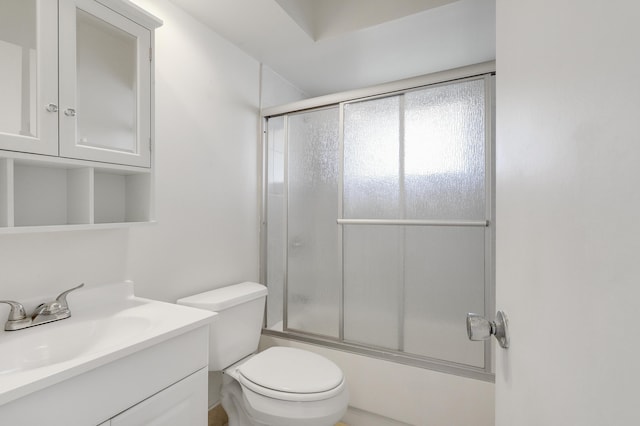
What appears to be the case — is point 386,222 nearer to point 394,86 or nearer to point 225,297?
point 394,86

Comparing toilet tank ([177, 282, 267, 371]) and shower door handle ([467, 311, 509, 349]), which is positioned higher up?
shower door handle ([467, 311, 509, 349])

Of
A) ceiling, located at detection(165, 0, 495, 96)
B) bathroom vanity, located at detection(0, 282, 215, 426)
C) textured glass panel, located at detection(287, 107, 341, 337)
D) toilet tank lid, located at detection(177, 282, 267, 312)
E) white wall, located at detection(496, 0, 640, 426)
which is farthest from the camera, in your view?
textured glass panel, located at detection(287, 107, 341, 337)

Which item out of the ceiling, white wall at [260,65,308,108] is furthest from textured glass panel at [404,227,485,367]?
white wall at [260,65,308,108]

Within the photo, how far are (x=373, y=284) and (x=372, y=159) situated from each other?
2.38 feet

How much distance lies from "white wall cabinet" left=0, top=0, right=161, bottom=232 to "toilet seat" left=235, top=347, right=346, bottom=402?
829 mm

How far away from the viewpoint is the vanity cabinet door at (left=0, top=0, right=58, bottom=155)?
862mm

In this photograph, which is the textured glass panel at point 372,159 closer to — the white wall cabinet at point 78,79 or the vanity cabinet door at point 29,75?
the white wall cabinet at point 78,79

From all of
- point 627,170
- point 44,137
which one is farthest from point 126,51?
point 627,170

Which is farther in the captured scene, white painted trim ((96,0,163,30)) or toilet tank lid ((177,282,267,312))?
toilet tank lid ((177,282,267,312))

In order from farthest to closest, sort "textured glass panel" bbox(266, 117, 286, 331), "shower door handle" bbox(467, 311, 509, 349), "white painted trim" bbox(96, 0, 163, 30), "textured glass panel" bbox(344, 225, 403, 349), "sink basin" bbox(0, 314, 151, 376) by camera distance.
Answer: "textured glass panel" bbox(266, 117, 286, 331) → "textured glass panel" bbox(344, 225, 403, 349) → "white painted trim" bbox(96, 0, 163, 30) → "sink basin" bbox(0, 314, 151, 376) → "shower door handle" bbox(467, 311, 509, 349)

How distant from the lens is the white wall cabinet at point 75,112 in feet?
2.88

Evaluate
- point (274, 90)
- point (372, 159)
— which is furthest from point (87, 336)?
point (274, 90)

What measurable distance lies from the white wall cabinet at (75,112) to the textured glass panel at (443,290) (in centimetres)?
133

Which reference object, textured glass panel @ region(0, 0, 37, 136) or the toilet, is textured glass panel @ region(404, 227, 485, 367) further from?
textured glass panel @ region(0, 0, 37, 136)
